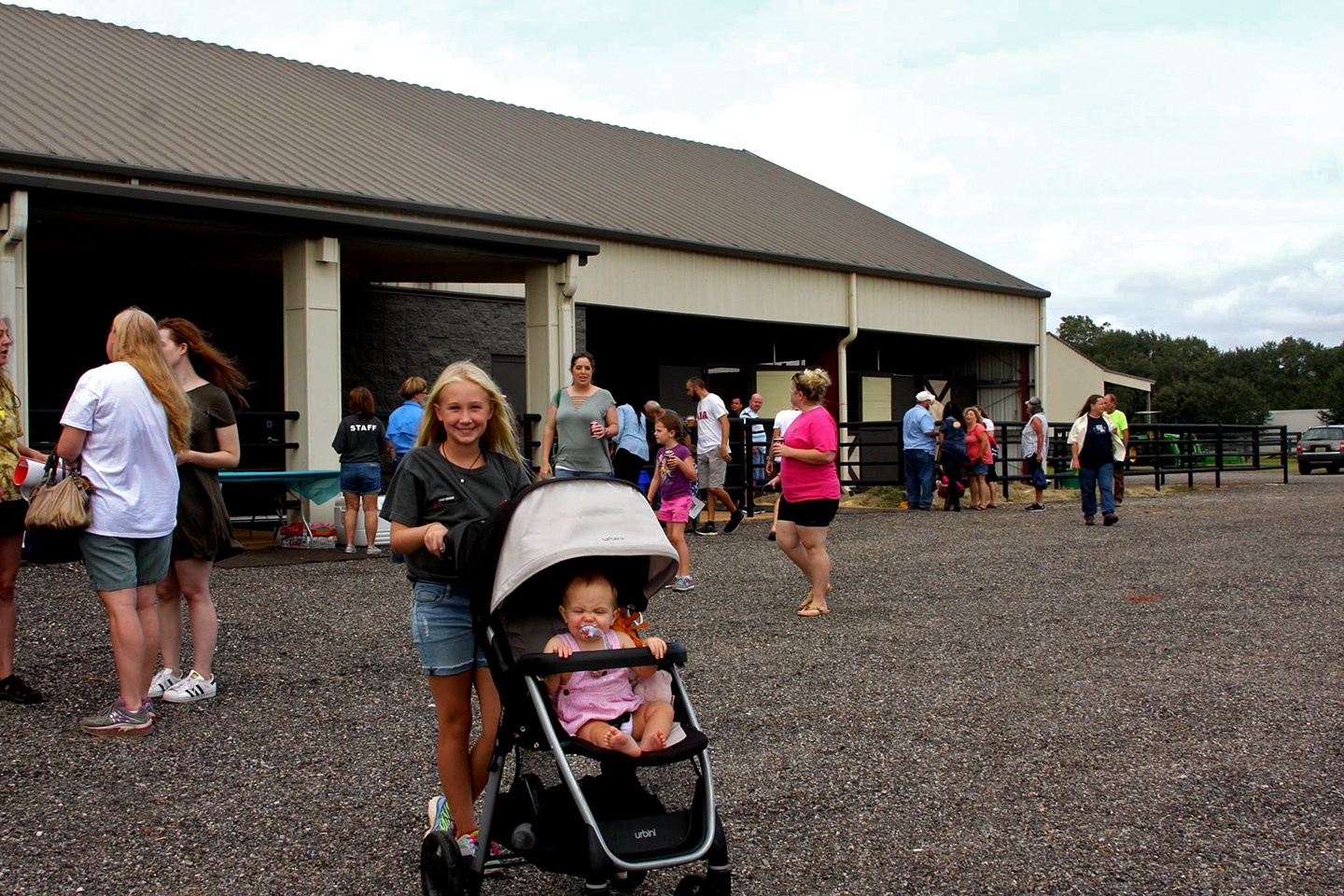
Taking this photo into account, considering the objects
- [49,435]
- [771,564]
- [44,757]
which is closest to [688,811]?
[44,757]

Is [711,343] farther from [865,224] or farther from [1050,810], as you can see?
[1050,810]

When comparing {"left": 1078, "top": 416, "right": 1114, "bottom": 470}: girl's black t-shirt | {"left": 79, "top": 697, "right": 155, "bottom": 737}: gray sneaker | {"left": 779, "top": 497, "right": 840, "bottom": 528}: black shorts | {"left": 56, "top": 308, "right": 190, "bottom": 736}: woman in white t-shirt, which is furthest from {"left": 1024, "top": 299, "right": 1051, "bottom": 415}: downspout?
{"left": 79, "top": 697, "right": 155, "bottom": 737}: gray sneaker

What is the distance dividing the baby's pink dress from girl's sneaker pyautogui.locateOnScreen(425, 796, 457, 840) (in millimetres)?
548

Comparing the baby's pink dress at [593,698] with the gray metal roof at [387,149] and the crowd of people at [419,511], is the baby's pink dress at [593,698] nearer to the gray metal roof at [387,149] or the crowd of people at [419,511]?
the crowd of people at [419,511]

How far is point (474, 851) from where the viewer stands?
359cm

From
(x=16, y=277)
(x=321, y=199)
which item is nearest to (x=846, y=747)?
(x=16, y=277)

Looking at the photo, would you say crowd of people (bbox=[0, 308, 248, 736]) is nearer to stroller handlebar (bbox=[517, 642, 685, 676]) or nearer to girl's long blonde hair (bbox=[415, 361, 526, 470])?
girl's long blonde hair (bbox=[415, 361, 526, 470])

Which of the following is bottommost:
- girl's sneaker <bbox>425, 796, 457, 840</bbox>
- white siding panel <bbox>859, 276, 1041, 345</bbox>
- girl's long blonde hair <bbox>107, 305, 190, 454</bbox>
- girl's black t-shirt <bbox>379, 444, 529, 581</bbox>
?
girl's sneaker <bbox>425, 796, 457, 840</bbox>

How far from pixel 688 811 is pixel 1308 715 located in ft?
12.1

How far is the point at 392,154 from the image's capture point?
60.7 feet

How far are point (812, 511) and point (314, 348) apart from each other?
6.91 metres

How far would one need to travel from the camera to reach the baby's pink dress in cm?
348

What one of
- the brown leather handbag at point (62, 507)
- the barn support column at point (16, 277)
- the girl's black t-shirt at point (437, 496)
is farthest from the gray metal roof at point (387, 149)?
the girl's black t-shirt at point (437, 496)

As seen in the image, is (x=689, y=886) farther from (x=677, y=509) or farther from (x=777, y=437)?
(x=777, y=437)
